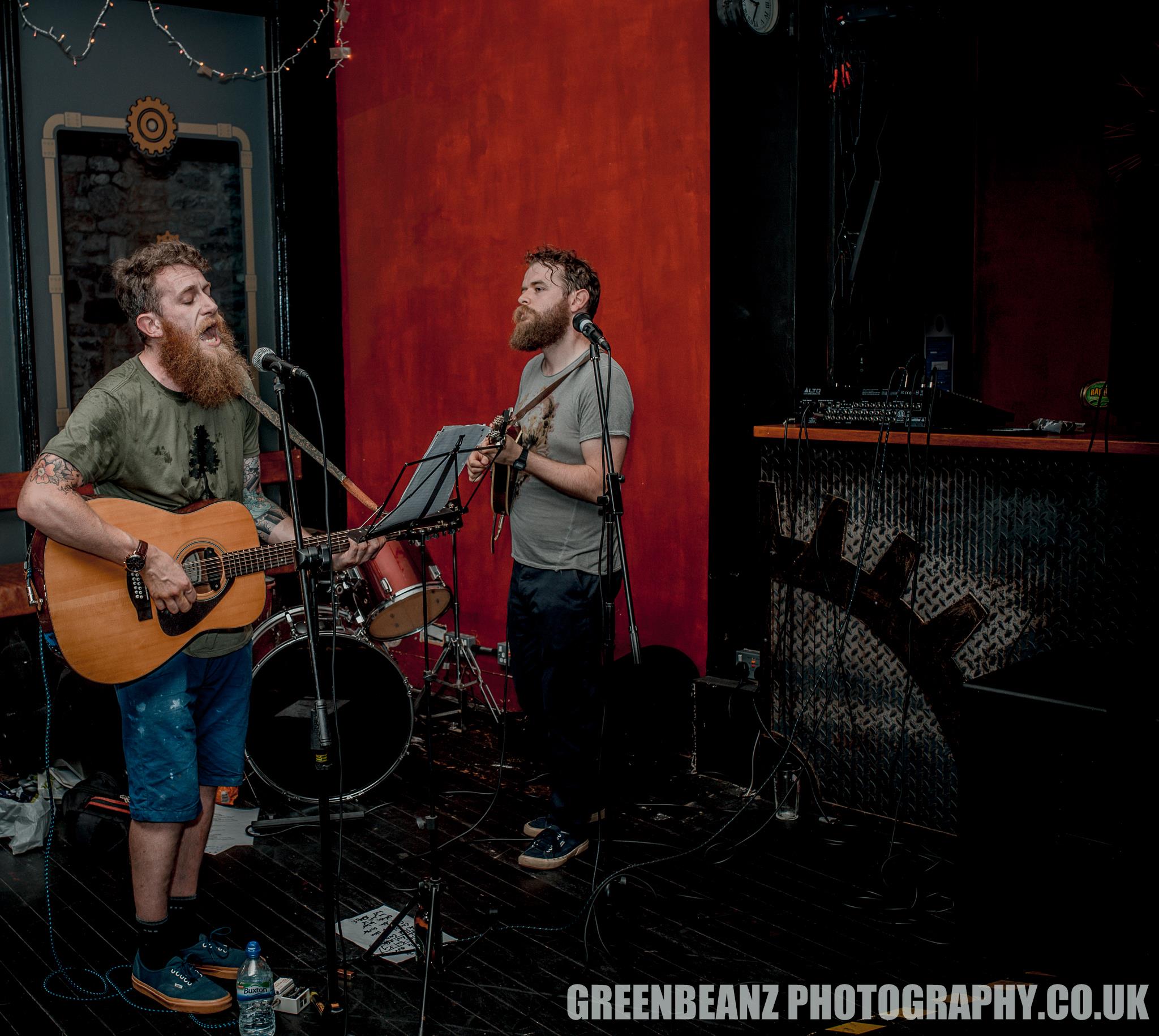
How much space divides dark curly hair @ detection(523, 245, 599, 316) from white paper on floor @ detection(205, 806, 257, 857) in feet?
7.23

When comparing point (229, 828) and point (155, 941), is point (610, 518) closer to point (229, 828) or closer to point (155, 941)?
point (155, 941)

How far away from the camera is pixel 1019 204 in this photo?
5930 mm

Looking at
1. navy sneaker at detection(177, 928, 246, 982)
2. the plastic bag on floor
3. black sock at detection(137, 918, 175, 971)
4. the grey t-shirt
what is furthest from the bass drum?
black sock at detection(137, 918, 175, 971)

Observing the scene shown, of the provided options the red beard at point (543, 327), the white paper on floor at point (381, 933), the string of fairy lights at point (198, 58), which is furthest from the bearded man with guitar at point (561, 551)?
the string of fairy lights at point (198, 58)

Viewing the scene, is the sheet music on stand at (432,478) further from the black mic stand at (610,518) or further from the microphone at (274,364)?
the microphone at (274,364)

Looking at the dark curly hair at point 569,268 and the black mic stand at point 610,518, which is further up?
the dark curly hair at point 569,268

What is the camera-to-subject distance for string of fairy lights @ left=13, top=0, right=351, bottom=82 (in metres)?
5.18

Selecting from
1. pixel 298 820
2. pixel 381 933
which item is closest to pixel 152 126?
pixel 298 820

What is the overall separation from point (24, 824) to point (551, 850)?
1952mm

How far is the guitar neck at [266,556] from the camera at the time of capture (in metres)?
2.97

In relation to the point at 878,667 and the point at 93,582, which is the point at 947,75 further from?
the point at 93,582

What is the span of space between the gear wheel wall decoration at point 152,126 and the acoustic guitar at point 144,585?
3.34m

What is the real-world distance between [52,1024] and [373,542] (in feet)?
4.90

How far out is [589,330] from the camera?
2834 millimetres
